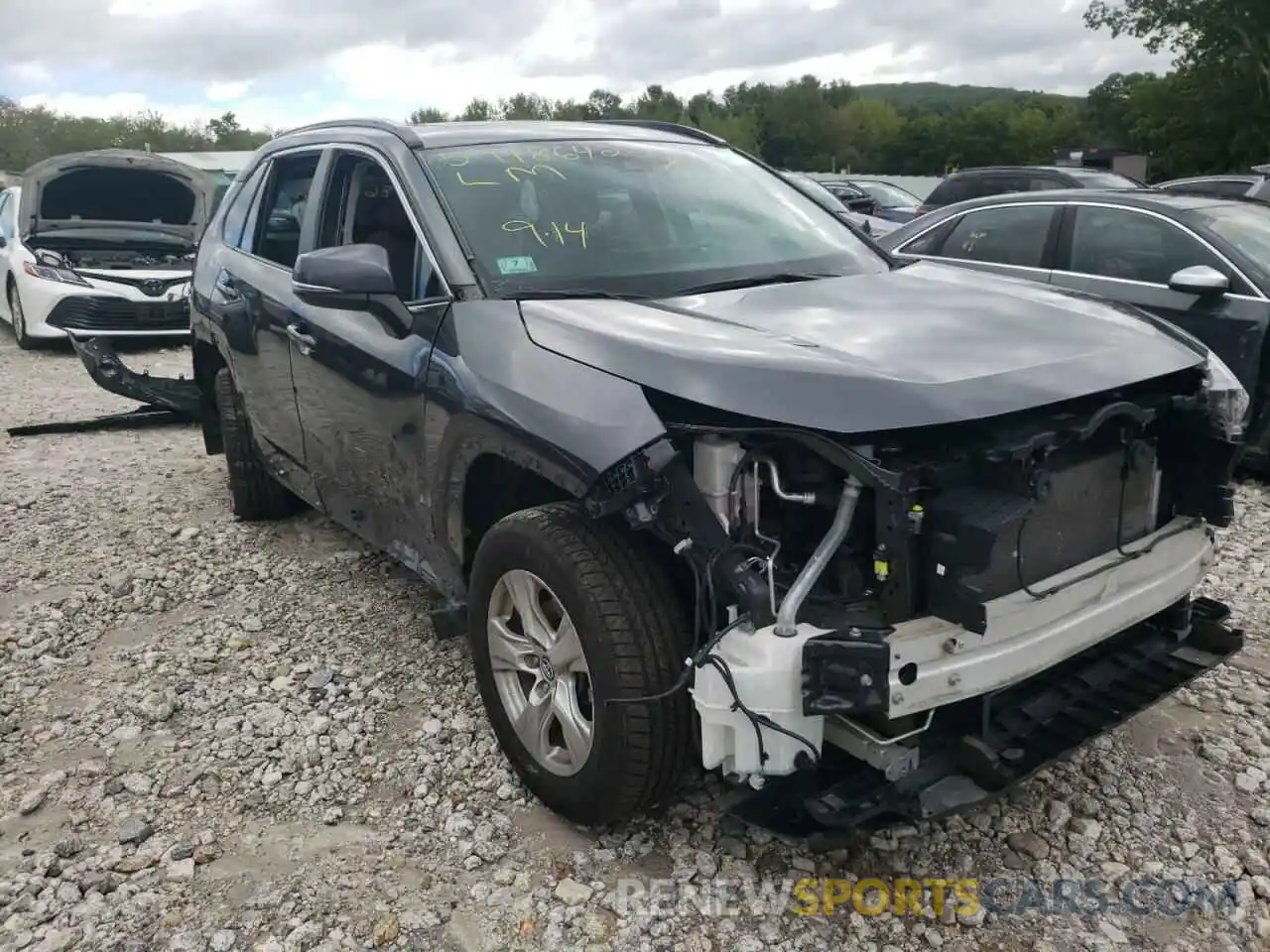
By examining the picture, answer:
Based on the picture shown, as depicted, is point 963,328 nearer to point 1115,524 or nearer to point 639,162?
point 1115,524

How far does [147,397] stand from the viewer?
6.88m

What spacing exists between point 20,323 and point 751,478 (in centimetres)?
1096

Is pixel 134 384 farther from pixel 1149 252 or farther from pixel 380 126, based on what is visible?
pixel 1149 252

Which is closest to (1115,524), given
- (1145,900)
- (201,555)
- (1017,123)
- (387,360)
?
(1145,900)

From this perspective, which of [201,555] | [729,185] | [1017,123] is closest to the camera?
[729,185]

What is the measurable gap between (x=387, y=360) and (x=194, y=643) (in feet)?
5.15

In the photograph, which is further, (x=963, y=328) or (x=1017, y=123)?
(x=1017, y=123)

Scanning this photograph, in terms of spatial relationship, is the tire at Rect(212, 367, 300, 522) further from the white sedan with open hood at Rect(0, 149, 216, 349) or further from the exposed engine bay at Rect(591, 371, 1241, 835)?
the white sedan with open hood at Rect(0, 149, 216, 349)

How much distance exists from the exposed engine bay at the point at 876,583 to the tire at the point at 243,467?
3357 millimetres

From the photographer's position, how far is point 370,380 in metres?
3.56

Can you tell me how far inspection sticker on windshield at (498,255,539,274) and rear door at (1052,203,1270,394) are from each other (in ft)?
13.1

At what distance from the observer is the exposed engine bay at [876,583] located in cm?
233

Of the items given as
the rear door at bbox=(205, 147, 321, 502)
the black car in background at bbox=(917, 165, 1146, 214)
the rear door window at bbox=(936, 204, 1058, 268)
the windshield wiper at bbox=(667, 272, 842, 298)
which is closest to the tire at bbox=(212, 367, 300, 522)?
the rear door at bbox=(205, 147, 321, 502)

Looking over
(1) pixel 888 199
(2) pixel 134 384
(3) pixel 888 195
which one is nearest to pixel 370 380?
(2) pixel 134 384
